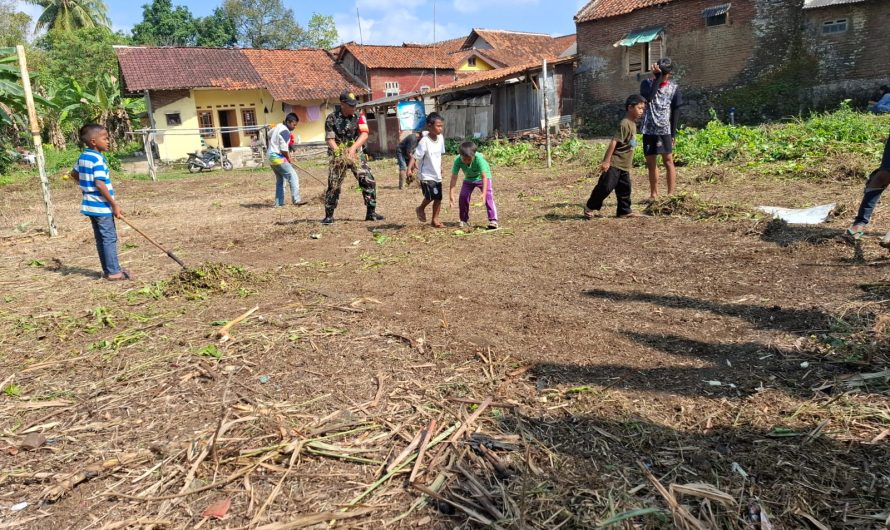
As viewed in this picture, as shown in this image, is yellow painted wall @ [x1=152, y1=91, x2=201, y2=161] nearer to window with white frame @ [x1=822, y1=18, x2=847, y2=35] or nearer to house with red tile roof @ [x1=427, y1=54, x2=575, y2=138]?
house with red tile roof @ [x1=427, y1=54, x2=575, y2=138]

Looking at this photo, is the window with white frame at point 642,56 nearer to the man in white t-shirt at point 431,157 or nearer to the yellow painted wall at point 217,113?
the yellow painted wall at point 217,113

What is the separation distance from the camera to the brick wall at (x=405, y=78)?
31312 mm

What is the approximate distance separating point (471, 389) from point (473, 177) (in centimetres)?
463

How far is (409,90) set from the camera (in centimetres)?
3272

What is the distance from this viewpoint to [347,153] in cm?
865

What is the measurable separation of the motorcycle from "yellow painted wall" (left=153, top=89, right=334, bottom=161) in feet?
11.8

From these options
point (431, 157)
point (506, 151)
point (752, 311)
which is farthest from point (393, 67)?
point (752, 311)

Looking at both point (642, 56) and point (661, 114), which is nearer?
point (661, 114)

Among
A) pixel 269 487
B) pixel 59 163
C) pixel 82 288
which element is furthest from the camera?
pixel 59 163

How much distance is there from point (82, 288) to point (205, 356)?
2918mm

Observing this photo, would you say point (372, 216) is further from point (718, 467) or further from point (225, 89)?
point (225, 89)

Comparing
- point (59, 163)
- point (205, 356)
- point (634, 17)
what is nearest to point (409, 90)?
point (634, 17)


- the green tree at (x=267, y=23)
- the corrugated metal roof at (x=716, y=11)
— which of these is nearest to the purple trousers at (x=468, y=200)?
the corrugated metal roof at (x=716, y=11)

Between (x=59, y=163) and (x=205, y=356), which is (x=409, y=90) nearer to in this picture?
(x=59, y=163)
